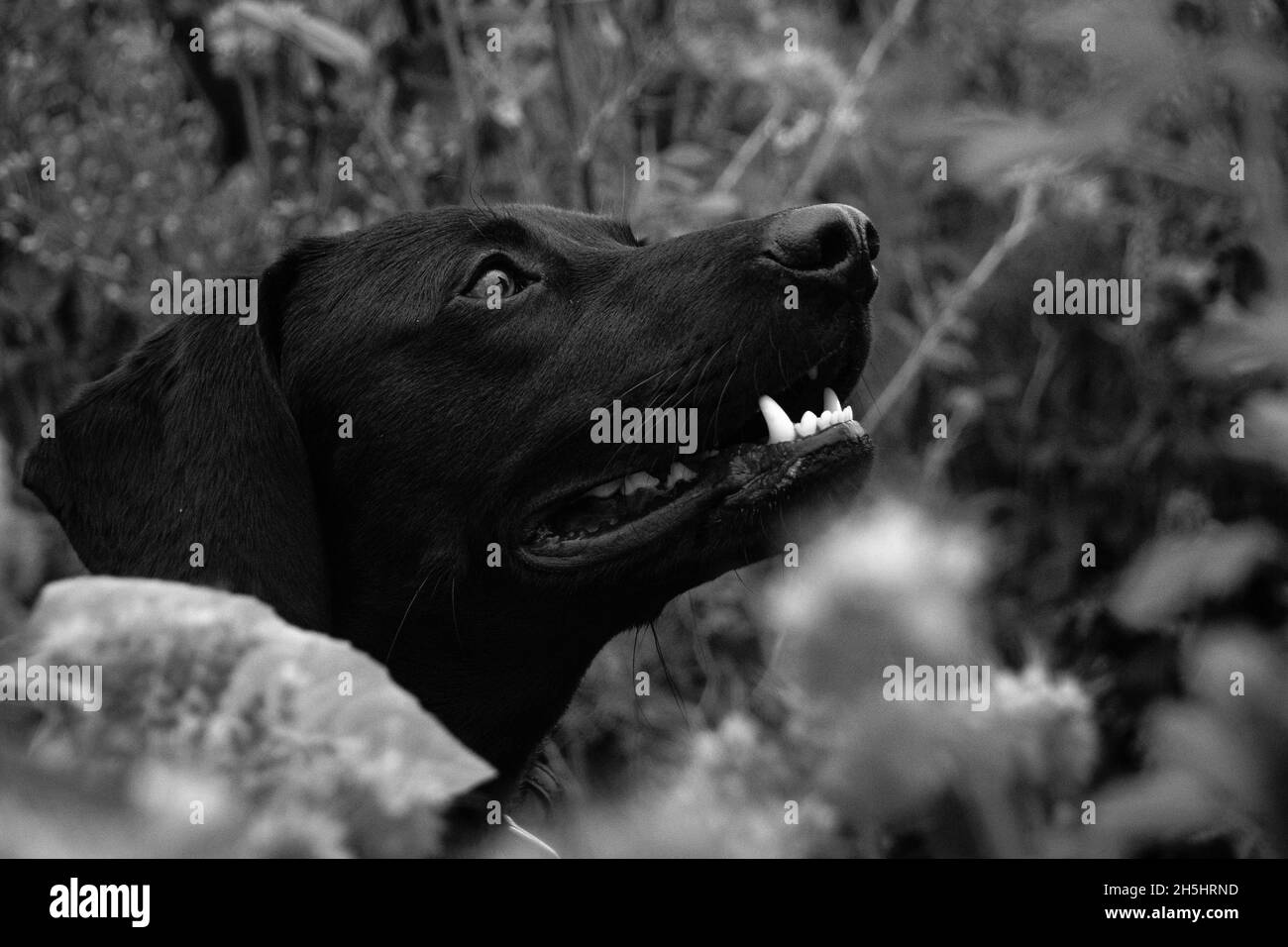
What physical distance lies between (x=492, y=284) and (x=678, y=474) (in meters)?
0.45

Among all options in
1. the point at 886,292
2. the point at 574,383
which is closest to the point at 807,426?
the point at 574,383

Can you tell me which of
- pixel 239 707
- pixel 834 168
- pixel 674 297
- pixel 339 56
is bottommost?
pixel 239 707

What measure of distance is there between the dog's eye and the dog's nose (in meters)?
0.46

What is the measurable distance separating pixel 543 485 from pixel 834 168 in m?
3.16

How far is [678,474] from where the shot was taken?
2.21m

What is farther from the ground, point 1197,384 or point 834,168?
point 834,168

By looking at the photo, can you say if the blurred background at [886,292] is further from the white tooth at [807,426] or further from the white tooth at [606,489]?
the white tooth at [606,489]

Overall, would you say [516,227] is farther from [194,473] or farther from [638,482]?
[194,473]

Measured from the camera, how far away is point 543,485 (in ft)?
7.37

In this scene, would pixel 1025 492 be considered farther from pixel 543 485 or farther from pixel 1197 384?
pixel 543 485

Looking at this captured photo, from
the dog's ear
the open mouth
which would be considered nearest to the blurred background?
the open mouth

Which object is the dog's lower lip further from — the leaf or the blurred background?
the leaf

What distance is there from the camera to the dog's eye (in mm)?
2322
